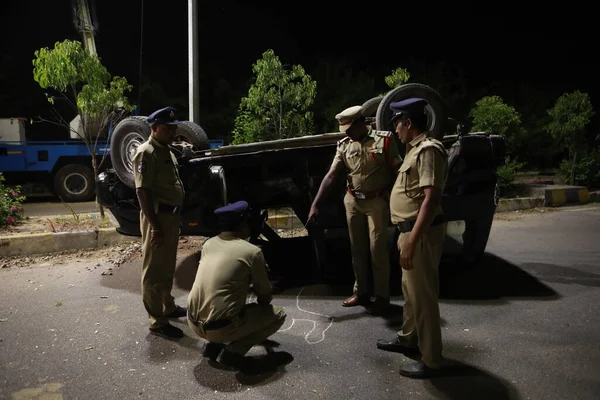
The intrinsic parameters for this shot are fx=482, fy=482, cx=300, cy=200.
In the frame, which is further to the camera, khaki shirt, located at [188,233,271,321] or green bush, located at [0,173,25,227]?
green bush, located at [0,173,25,227]

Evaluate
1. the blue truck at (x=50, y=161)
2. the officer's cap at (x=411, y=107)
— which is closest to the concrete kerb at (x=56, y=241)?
the officer's cap at (x=411, y=107)

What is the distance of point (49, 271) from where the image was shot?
17.6ft

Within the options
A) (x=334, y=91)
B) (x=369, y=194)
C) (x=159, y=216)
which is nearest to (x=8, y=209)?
(x=159, y=216)

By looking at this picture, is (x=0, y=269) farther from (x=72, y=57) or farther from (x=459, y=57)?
(x=459, y=57)

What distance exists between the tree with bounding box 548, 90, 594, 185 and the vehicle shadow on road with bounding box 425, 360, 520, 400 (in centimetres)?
922

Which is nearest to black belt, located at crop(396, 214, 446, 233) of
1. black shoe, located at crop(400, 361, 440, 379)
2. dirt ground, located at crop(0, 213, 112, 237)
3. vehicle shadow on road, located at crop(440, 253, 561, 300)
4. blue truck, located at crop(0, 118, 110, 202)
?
black shoe, located at crop(400, 361, 440, 379)

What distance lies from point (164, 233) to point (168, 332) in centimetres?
75

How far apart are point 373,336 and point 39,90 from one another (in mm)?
17801

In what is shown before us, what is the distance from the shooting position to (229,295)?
115 inches

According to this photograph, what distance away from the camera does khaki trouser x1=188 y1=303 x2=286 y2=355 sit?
9.71 ft

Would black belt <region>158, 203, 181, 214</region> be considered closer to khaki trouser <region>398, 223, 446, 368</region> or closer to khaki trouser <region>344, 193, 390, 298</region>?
khaki trouser <region>344, 193, 390, 298</region>

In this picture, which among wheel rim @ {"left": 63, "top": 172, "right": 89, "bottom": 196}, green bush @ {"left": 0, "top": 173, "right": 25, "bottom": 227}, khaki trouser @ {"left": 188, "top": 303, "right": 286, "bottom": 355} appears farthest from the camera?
wheel rim @ {"left": 63, "top": 172, "right": 89, "bottom": 196}

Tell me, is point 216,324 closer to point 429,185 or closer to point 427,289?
point 427,289

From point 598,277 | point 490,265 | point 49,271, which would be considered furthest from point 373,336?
point 49,271
